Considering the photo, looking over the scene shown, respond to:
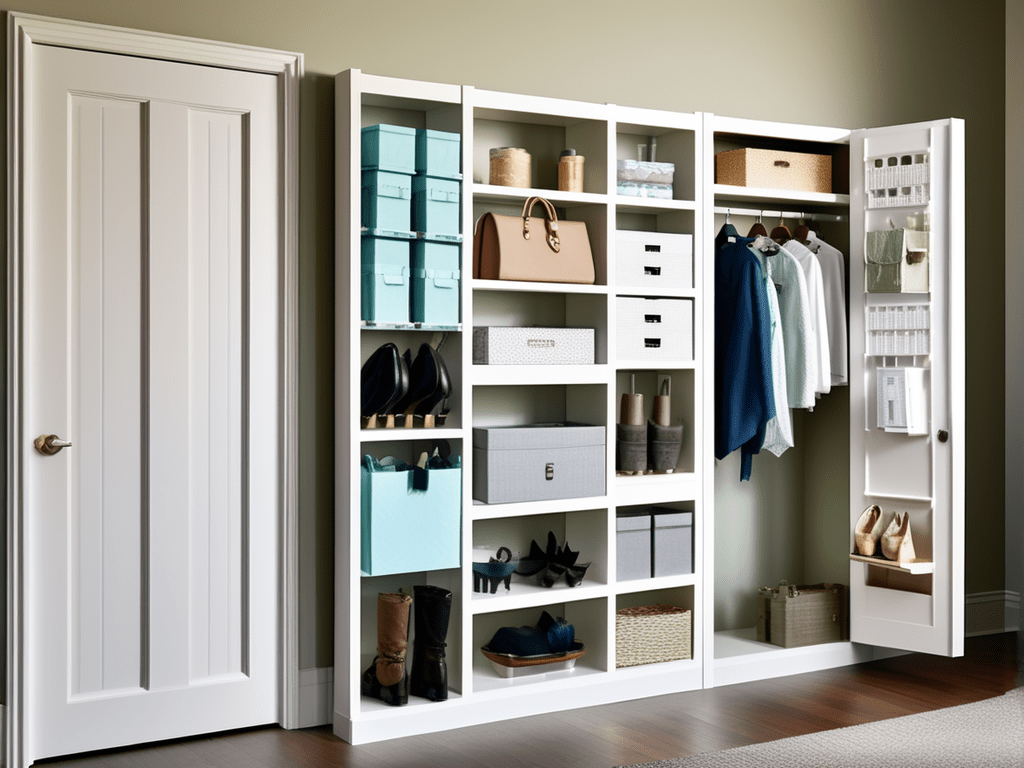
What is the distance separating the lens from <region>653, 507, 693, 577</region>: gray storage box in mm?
4008

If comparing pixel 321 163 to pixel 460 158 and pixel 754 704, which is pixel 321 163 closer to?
pixel 460 158

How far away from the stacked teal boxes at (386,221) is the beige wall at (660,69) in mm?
189

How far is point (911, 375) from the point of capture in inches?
163

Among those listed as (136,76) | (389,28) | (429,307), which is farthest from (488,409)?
(136,76)

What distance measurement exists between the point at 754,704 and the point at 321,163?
2.43m

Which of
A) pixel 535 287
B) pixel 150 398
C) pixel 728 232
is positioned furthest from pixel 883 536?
pixel 150 398

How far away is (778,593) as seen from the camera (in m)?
4.30

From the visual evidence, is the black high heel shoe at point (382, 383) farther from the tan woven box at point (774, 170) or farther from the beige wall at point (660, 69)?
the tan woven box at point (774, 170)

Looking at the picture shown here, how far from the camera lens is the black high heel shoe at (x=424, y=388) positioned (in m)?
3.53

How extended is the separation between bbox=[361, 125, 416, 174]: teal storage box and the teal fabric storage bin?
0.96 m

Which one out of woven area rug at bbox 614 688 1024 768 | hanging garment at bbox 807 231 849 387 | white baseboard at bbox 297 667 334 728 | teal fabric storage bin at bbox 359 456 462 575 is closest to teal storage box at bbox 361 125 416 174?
teal fabric storage bin at bbox 359 456 462 575

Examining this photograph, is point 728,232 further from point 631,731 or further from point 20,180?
point 20,180

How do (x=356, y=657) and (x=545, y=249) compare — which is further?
(x=545, y=249)

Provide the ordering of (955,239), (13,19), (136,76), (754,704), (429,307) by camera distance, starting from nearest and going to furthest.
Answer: (13,19)
(136,76)
(429,307)
(754,704)
(955,239)
